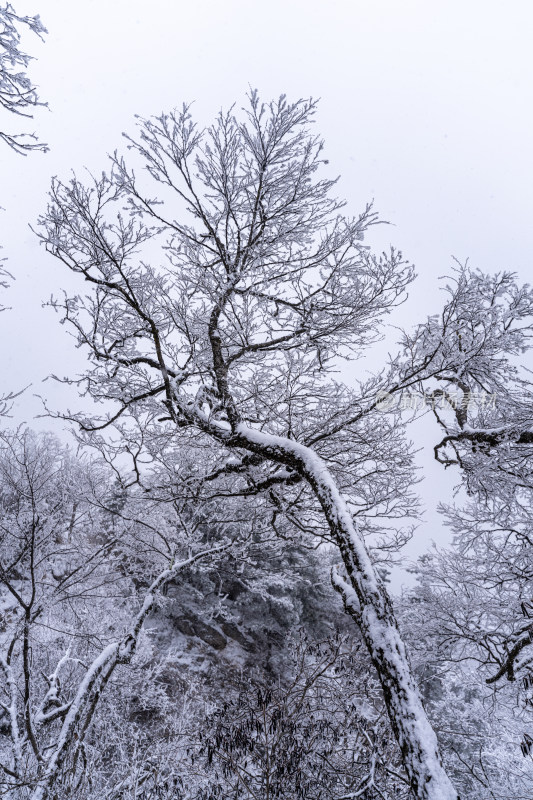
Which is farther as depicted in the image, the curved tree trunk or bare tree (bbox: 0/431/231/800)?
bare tree (bbox: 0/431/231/800)

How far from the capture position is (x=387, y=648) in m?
2.70

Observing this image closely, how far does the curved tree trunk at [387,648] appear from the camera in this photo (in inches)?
89.4

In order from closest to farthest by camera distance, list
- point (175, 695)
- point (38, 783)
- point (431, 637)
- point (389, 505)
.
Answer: point (38, 783), point (389, 505), point (431, 637), point (175, 695)

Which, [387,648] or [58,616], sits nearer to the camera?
[387,648]

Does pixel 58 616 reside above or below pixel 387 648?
above

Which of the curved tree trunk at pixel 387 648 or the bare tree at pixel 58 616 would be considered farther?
the bare tree at pixel 58 616

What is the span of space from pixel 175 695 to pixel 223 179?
48.8 ft

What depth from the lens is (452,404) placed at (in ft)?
16.9

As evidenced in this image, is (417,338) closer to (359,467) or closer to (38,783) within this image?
(359,467)

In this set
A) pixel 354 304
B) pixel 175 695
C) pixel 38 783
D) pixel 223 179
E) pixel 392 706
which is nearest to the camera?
pixel 392 706

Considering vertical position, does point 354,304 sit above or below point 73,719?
above

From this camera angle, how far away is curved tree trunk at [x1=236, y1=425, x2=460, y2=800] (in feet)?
7.45

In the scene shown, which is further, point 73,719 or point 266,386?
point 266,386

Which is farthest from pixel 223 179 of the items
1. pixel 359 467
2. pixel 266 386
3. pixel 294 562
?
pixel 294 562
